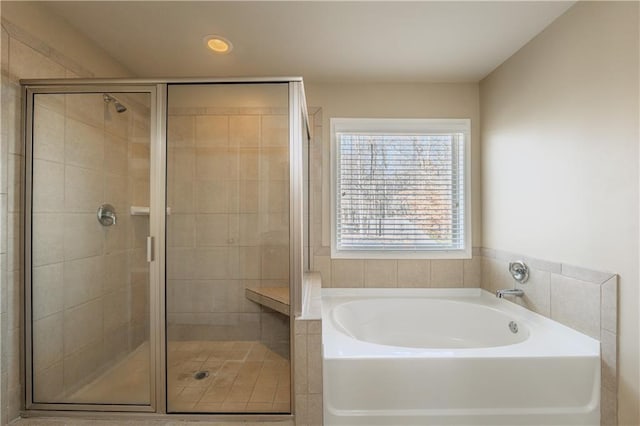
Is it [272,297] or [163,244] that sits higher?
[163,244]

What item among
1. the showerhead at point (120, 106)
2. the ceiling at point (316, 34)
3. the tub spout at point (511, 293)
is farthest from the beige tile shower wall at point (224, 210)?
the tub spout at point (511, 293)

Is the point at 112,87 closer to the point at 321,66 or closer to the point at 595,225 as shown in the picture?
the point at 321,66

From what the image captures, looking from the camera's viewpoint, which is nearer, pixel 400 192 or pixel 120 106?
pixel 120 106

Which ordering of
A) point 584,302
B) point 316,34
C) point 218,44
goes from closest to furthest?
point 584,302 < point 316,34 < point 218,44

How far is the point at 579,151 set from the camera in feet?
5.40

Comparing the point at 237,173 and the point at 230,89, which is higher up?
the point at 230,89

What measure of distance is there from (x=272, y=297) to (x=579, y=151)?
175 centimetres

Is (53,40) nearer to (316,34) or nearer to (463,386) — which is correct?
(316,34)

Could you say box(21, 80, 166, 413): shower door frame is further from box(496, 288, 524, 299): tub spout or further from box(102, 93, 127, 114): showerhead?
box(496, 288, 524, 299): tub spout

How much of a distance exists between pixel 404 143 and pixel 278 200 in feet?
4.62

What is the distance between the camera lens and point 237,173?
1687 millimetres

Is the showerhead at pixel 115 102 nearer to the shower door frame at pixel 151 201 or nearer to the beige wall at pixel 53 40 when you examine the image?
the shower door frame at pixel 151 201

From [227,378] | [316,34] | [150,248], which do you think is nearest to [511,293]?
[227,378]

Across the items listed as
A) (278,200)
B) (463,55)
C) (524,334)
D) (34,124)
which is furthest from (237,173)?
(524,334)
